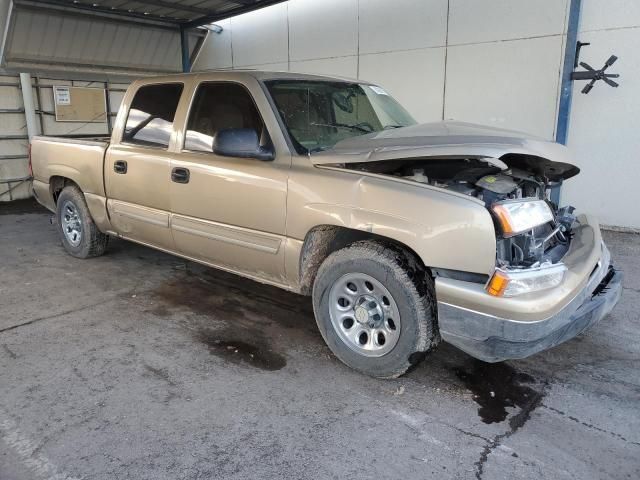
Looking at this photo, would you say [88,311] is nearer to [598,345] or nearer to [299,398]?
[299,398]

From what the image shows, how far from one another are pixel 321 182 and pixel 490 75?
538cm

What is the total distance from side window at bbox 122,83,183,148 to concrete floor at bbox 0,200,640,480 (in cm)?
Result: 154

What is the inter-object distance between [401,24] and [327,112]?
5.29 meters

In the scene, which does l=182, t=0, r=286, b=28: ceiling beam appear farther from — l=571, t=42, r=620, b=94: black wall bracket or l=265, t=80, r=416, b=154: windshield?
l=265, t=80, r=416, b=154: windshield

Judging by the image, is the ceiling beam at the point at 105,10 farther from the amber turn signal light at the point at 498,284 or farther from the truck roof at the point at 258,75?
the amber turn signal light at the point at 498,284

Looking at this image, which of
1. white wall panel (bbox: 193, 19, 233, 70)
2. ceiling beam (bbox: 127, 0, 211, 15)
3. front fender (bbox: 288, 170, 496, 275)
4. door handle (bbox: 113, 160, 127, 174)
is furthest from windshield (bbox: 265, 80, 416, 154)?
white wall panel (bbox: 193, 19, 233, 70)

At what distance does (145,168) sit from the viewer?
448 centimetres

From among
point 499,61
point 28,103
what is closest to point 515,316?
point 499,61

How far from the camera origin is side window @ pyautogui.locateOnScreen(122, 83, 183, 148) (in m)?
4.40

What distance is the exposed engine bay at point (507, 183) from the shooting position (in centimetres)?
290

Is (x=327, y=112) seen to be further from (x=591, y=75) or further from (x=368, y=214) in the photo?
(x=591, y=75)

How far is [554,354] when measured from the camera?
3.65 metres

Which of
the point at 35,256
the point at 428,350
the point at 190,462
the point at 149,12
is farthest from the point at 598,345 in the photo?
the point at 149,12

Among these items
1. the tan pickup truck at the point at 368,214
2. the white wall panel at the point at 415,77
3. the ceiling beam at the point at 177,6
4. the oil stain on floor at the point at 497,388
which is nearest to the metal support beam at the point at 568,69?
the white wall panel at the point at 415,77
